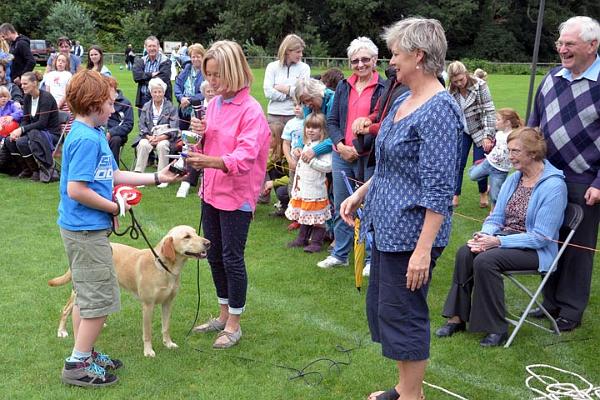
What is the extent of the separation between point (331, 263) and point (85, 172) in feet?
10.7

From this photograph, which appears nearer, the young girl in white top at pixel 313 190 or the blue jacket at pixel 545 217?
the blue jacket at pixel 545 217

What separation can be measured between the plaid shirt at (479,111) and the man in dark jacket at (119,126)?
4.92 m

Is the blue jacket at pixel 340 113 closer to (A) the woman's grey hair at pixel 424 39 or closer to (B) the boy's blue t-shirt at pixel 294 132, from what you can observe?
(B) the boy's blue t-shirt at pixel 294 132

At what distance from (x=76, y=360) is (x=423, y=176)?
236cm

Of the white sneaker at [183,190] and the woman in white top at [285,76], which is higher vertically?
the woman in white top at [285,76]

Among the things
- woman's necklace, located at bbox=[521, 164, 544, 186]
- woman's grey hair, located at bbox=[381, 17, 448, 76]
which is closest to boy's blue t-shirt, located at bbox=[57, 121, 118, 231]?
woman's grey hair, located at bbox=[381, 17, 448, 76]

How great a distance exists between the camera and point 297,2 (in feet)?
176

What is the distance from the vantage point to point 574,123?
486cm

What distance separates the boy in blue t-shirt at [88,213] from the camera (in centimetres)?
382

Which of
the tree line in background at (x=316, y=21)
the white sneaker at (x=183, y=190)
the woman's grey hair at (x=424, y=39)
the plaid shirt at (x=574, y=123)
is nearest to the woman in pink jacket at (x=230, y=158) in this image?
the woman's grey hair at (x=424, y=39)

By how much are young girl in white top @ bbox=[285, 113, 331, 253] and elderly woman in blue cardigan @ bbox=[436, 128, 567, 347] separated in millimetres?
2348

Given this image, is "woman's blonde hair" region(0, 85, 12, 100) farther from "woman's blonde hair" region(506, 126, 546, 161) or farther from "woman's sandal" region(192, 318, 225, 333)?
"woman's blonde hair" region(506, 126, 546, 161)

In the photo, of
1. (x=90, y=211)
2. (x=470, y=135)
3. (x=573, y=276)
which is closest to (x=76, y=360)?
(x=90, y=211)

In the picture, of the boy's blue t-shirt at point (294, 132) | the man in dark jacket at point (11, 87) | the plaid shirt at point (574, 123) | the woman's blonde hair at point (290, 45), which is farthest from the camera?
the man in dark jacket at point (11, 87)
